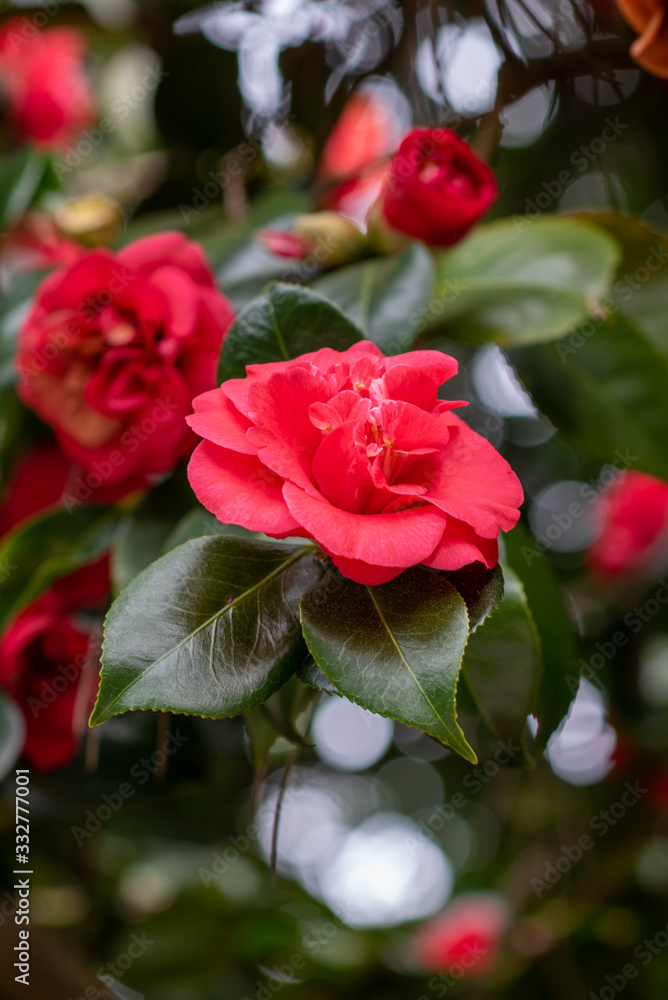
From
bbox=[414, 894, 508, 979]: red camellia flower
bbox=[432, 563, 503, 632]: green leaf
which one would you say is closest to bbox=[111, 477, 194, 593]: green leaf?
bbox=[432, 563, 503, 632]: green leaf

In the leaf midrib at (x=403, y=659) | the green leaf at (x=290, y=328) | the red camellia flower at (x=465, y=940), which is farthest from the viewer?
the red camellia flower at (x=465, y=940)

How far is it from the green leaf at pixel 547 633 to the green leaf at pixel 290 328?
18 centimetres

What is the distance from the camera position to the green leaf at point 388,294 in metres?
0.50

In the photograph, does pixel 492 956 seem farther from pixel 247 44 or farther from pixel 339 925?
pixel 247 44

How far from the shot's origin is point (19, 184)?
813 mm

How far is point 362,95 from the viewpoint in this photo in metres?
0.98

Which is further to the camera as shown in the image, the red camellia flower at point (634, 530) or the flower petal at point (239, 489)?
the red camellia flower at point (634, 530)

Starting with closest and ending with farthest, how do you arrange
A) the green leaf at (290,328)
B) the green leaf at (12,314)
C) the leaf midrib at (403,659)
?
1. the leaf midrib at (403,659)
2. the green leaf at (290,328)
3. the green leaf at (12,314)

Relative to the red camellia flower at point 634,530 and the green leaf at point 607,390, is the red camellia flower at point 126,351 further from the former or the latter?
the red camellia flower at point 634,530

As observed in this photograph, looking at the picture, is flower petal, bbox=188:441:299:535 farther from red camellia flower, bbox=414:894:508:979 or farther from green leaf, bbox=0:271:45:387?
red camellia flower, bbox=414:894:508:979

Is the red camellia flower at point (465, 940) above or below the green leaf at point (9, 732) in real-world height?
below

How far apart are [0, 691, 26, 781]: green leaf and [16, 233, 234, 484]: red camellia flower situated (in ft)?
0.71

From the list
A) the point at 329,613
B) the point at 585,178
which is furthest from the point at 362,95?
the point at 329,613

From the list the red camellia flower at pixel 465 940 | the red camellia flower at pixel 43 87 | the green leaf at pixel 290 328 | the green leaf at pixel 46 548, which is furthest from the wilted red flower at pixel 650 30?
the red camellia flower at pixel 465 940
